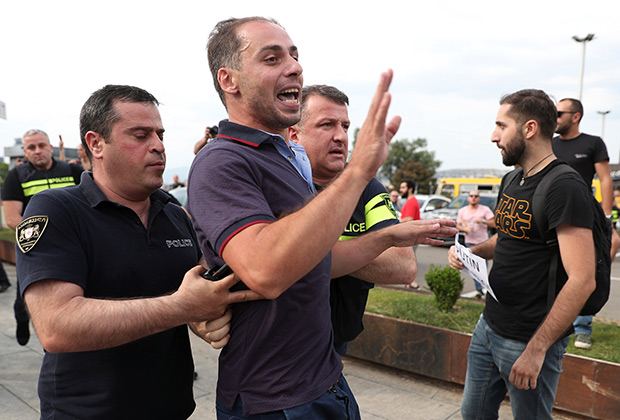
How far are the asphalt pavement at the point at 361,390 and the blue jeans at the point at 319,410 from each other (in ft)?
7.99

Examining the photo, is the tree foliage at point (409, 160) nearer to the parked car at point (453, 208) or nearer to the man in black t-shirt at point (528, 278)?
the parked car at point (453, 208)

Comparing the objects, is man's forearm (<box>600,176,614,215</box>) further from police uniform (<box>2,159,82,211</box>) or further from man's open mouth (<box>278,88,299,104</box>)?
police uniform (<box>2,159,82,211</box>)

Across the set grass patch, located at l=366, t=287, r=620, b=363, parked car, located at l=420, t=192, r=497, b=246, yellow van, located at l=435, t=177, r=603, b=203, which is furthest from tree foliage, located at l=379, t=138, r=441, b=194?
grass patch, located at l=366, t=287, r=620, b=363

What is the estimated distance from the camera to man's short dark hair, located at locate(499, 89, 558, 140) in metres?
2.55

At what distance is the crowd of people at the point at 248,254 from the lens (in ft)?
4.22

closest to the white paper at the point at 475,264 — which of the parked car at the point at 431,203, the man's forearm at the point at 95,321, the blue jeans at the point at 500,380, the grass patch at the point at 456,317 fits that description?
the blue jeans at the point at 500,380

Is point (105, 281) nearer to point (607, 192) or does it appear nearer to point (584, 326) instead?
point (584, 326)

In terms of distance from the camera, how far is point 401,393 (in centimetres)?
432

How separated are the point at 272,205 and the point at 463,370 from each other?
3391mm

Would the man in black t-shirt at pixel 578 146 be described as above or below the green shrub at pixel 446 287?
above

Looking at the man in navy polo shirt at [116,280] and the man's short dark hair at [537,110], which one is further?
the man's short dark hair at [537,110]

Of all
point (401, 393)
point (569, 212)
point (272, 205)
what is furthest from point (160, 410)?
point (401, 393)

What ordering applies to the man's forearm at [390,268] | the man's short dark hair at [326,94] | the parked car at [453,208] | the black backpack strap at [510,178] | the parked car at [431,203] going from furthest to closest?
the parked car at [431,203], the parked car at [453,208], the black backpack strap at [510,178], the man's short dark hair at [326,94], the man's forearm at [390,268]

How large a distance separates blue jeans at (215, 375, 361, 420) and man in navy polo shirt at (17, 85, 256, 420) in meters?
0.34
